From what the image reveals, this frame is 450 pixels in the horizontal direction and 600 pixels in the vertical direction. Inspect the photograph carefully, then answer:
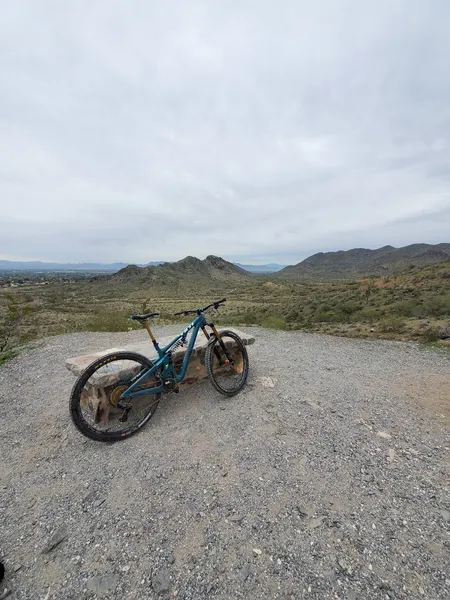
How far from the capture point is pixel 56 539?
2.85m

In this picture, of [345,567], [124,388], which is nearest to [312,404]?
[345,567]

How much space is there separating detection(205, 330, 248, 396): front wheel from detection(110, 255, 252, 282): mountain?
318 feet

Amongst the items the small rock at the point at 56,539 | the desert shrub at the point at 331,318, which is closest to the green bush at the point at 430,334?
the desert shrub at the point at 331,318

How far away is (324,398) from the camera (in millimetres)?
5176

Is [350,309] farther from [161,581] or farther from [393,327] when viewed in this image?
[161,581]

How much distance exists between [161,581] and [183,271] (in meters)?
125

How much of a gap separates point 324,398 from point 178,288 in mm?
85617

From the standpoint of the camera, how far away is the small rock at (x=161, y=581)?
237 centimetres

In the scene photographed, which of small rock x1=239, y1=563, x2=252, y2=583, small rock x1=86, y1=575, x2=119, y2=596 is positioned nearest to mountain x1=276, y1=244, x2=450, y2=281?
small rock x1=239, y1=563, x2=252, y2=583

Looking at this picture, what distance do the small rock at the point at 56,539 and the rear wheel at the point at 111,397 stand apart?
3.74ft

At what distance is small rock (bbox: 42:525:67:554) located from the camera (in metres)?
2.77

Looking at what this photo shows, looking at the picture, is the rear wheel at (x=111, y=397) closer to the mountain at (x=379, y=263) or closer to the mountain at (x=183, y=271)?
the mountain at (x=183, y=271)

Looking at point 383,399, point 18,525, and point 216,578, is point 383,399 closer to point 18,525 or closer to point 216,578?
point 216,578

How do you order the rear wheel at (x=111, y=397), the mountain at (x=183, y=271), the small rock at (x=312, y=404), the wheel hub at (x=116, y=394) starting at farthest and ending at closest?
the mountain at (x=183, y=271), the small rock at (x=312, y=404), the wheel hub at (x=116, y=394), the rear wheel at (x=111, y=397)
